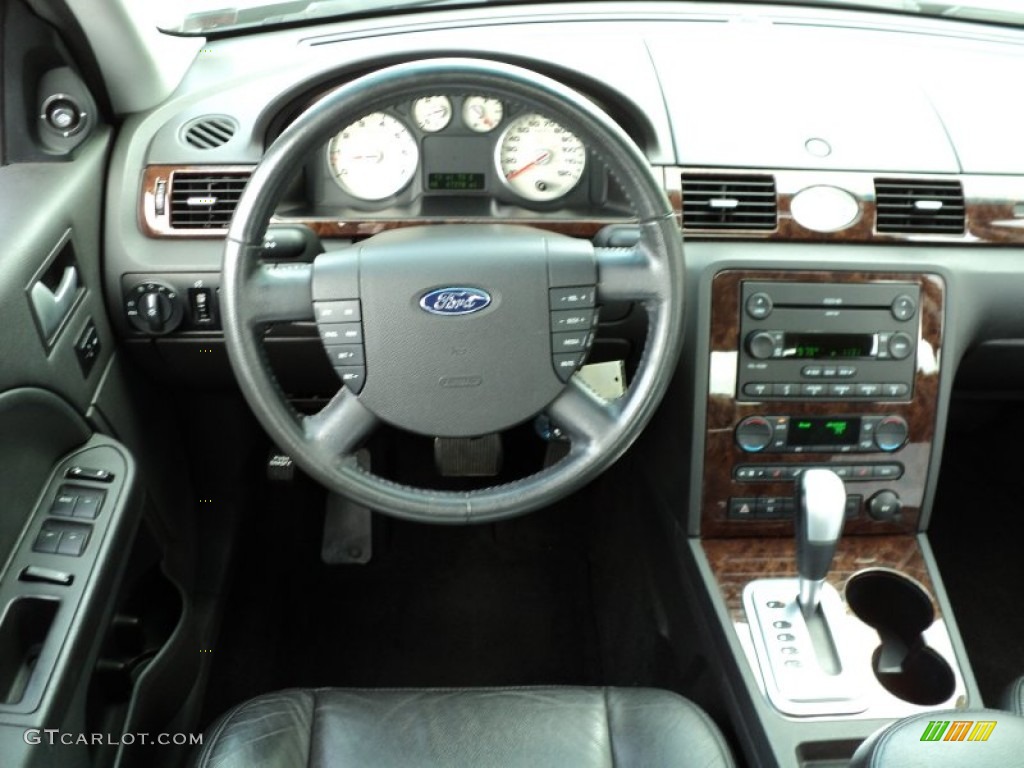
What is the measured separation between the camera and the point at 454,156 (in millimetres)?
1781

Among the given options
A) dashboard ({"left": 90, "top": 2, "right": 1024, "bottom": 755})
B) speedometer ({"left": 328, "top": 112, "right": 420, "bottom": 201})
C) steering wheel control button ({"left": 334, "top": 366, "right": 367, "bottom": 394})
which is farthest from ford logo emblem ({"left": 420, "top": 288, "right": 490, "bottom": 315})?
speedometer ({"left": 328, "top": 112, "right": 420, "bottom": 201})

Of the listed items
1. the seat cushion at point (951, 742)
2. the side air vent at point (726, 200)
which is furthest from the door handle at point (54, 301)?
the seat cushion at point (951, 742)

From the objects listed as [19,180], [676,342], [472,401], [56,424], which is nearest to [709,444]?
[676,342]

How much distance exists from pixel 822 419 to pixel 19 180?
132 centimetres

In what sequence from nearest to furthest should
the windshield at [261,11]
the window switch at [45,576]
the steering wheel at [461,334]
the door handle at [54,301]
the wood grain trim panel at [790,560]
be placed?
the steering wheel at [461,334] < the window switch at [45,576] < the door handle at [54,301] < the wood grain trim panel at [790,560] < the windshield at [261,11]

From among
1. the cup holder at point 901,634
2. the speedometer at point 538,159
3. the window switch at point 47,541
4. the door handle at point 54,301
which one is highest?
the speedometer at point 538,159

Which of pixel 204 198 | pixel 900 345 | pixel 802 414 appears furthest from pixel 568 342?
pixel 204 198

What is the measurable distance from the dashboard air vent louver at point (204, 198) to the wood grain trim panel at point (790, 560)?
96cm

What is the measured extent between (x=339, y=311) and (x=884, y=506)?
37.8 inches

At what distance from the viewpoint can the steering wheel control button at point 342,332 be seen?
1309 mm

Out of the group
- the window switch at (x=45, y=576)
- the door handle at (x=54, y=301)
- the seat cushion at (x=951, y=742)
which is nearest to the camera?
the seat cushion at (x=951, y=742)

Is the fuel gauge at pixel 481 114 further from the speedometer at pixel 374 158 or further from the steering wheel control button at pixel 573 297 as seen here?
the steering wheel control button at pixel 573 297

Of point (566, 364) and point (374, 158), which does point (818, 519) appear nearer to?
point (566, 364)

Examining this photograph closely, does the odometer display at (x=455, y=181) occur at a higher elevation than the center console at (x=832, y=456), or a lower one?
higher
